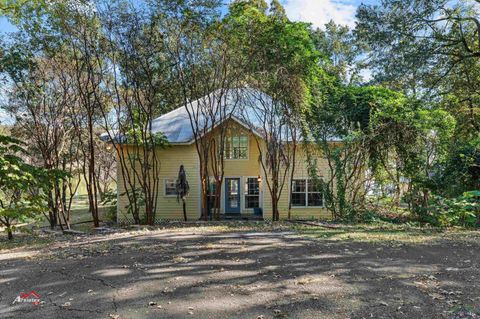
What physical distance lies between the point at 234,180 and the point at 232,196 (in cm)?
81

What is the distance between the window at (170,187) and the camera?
55.6 feet

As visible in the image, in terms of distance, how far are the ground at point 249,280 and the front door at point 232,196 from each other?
33.6 feet

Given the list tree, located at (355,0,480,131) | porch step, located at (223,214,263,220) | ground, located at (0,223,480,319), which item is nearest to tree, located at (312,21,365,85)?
tree, located at (355,0,480,131)

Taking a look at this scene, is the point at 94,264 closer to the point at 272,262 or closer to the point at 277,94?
the point at 272,262

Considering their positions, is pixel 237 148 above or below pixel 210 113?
below

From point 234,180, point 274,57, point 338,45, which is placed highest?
point 338,45

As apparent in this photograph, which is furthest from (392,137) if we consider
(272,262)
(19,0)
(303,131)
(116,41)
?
(19,0)

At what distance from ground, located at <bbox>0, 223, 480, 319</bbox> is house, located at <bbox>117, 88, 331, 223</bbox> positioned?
9061 millimetres

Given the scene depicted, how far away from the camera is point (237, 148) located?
17.7 meters

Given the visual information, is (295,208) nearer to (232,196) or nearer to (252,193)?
(252,193)

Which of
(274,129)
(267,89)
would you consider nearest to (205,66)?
(267,89)

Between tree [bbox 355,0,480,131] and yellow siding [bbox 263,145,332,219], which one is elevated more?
tree [bbox 355,0,480,131]

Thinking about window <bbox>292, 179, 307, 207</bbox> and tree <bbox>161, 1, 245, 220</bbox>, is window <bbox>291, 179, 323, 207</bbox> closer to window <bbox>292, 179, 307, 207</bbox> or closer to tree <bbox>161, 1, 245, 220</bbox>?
window <bbox>292, 179, 307, 207</bbox>

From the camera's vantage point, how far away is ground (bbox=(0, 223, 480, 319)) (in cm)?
396
